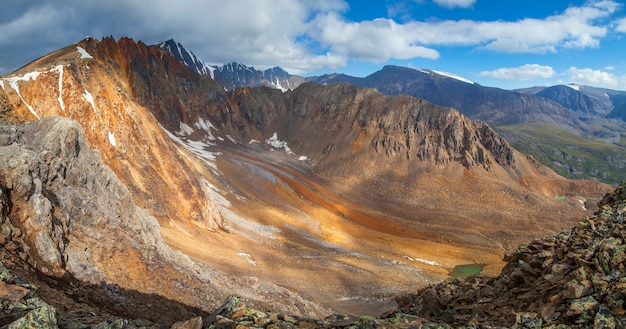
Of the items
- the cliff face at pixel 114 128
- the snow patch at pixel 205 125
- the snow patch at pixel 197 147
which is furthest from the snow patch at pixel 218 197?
the snow patch at pixel 205 125

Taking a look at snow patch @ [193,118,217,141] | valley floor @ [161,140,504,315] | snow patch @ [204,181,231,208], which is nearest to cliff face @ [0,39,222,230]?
valley floor @ [161,140,504,315]

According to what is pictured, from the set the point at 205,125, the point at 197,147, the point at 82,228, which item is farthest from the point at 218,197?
the point at 205,125

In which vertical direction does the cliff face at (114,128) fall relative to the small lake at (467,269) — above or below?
above

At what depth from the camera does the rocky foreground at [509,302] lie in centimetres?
1103

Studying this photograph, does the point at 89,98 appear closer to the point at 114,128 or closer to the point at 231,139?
the point at 114,128

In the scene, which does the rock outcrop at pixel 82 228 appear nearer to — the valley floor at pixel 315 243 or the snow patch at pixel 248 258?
the valley floor at pixel 315 243

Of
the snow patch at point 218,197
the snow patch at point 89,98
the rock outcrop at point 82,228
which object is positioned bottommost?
the snow patch at point 218,197

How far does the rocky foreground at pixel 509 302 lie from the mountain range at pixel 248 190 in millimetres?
5161

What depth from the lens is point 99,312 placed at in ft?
53.3

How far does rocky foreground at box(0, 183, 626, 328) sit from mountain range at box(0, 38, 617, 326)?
5.16 m

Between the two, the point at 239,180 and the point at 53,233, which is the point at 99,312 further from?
the point at 239,180

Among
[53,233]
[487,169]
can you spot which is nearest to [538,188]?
[487,169]

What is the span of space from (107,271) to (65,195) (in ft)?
19.5

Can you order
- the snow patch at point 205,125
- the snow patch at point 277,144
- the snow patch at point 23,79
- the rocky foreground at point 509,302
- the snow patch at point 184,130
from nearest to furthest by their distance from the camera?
1. the rocky foreground at point 509,302
2. the snow patch at point 23,79
3. the snow patch at point 184,130
4. the snow patch at point 277,144
5. the snow patch at point 205,125
